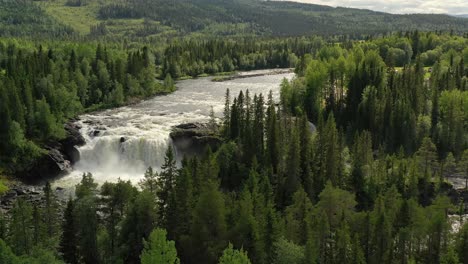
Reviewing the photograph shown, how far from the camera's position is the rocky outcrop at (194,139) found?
385 feet

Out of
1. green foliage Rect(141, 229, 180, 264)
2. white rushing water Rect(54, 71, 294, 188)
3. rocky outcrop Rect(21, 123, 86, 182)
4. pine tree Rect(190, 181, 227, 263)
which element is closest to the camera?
green foliage Rect(141, 229, 180, 264)

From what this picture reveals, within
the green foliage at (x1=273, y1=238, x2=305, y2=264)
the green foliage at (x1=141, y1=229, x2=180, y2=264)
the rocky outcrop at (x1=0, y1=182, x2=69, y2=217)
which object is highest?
the green foliage at (x1=141, y1=229, x2=180, y2=264)

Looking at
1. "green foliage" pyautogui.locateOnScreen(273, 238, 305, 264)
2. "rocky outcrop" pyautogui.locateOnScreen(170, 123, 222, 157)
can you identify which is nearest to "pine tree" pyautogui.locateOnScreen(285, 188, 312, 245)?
"green foliage" pyautogui.locateOnScreen(273, 238, 305, 264)

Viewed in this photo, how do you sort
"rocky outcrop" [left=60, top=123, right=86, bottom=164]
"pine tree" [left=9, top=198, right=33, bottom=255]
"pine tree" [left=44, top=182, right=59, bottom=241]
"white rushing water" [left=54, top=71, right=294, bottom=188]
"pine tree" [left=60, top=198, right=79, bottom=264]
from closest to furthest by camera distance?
1. "pine tree" [left=9, top=198, right=33, bottom=255]
2. "pine tree" [left=60, top=198, right=79, bottom=264]
3. "pine tree" [left=44, top=182, right=59, bottom=241]
4. "white rushing water" [left=54, top=71, right=294, bottom=188]
5. "rocky outcrop" [left=60, top=123, right=86, bottom=164]

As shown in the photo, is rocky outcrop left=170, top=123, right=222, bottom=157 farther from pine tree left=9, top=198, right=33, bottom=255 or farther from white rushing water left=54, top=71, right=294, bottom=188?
pine tree left=9, top=198, right=33, bottom=255

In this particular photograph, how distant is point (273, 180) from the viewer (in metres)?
98.0

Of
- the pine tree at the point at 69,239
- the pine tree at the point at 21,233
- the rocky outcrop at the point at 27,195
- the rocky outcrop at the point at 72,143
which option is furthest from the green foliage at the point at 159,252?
the rocky outcrop at the point at 72,143

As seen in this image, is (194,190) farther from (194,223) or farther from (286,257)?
(286,257)

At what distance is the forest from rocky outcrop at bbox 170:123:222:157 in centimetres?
295

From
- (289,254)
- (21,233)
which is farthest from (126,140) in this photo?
(289,254)

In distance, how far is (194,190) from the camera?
74.1 meters

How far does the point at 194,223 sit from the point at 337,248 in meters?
17.8

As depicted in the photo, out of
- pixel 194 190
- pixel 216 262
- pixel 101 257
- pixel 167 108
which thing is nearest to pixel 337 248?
pixel 216 262

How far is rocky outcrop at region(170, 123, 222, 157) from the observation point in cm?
11731
